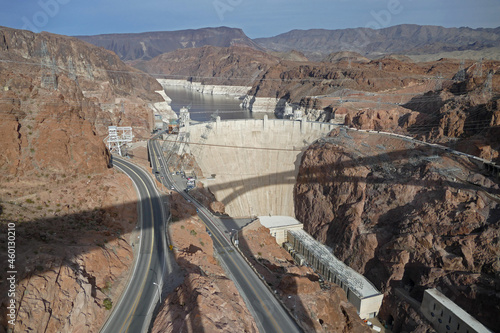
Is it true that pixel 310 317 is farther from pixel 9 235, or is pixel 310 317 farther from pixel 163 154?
pixel 163 154

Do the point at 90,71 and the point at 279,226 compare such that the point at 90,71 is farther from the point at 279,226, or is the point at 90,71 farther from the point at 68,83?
the point at 279,226

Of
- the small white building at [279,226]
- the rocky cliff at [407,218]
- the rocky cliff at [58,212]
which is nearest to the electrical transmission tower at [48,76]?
the rocky cliff at [58,212]

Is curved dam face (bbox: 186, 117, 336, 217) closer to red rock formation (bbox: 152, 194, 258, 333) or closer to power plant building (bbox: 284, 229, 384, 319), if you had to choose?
power plant building (bbox: 284, 229, 384, 319)

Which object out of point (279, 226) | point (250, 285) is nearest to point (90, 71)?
point (279, 226)

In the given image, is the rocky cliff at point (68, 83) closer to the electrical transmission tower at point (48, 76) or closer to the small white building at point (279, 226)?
the electrical transmission tower at point (48, 76)

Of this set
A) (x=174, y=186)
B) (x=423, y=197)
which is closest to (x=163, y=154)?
(x=174, y=186)

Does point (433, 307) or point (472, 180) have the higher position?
point (472, 180)
